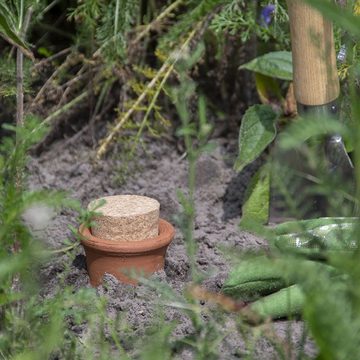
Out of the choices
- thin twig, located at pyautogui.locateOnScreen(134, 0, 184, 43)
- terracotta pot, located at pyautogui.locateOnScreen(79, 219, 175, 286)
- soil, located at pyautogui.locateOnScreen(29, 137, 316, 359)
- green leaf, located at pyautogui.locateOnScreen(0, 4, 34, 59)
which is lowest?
soil, located at pyautogui.locateOnScreen(29, 137, 316, 359)

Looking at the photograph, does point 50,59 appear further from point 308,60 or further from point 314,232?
A: point 314,232

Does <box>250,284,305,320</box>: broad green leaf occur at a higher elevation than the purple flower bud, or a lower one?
lower

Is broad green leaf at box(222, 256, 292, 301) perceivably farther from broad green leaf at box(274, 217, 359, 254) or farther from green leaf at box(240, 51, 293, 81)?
green leaf at box(240, 51, 293, 81)

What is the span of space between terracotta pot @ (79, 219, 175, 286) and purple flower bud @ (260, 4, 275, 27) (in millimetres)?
968

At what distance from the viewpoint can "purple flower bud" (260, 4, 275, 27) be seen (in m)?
2.80

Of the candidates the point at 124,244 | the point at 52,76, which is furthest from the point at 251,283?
the point at 52,76

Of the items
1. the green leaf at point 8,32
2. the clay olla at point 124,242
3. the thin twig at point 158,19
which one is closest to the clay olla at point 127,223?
the clay olla at point 124,242

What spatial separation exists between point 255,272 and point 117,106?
59.5 inches

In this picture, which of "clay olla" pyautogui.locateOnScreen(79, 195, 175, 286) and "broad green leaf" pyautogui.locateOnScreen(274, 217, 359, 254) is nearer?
"broad green leaf" pyautogui.locateOnScreen(274, 217, 359, 254)

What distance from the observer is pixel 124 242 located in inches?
82.4

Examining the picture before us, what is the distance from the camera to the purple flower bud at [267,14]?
110 inches

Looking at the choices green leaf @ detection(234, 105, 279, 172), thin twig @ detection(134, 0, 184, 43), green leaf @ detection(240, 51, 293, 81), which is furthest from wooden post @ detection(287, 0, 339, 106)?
thin twig @ detection(134, 0, 184, 43)

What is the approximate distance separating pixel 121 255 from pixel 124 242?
0.03m

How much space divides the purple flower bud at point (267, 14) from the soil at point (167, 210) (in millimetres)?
425
